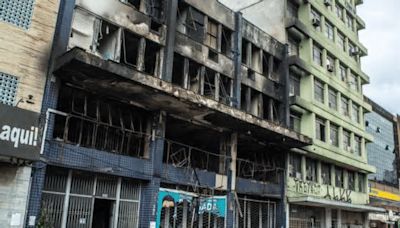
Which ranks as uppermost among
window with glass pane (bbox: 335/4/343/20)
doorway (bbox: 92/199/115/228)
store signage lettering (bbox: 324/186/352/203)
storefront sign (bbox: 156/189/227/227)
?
window with glass pane (bbox: 335/4/343/20)

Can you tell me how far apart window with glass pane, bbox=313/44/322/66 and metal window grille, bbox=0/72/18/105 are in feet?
75.7

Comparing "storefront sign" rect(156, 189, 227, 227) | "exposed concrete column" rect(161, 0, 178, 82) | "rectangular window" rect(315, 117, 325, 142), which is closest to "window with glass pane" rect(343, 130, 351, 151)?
"rectangular window" rect(315, 117, 325, 142)

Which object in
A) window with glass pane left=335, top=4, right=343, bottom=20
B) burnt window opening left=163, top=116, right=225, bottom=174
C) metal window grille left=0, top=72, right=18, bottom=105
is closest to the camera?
metal window grille left=0, top=72, right=18, bottom=105

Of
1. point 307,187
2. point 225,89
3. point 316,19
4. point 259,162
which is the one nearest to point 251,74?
point 225,89

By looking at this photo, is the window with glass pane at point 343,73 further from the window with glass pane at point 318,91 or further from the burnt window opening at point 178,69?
the burnt window opening at point 178,69

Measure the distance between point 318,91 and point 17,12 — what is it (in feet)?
74.4

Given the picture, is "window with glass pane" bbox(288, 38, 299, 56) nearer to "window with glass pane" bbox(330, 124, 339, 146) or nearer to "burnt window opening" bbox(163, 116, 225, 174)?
"window with glass pane" bbox(330, 124, 339, 146)

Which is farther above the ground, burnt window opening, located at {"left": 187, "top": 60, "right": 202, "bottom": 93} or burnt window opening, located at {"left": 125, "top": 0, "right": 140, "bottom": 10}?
burnt window opening, located at {"left": 125, "top": 0, "right": 140, "bottom": 10}

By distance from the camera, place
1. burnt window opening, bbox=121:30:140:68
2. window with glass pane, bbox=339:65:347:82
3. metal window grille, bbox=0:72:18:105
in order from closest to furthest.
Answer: metal window grille, bbox=0:72:18:105 → burnt window opening, bbox=121:30:140:68 → window with glass pane, bbox=339:65:347:82

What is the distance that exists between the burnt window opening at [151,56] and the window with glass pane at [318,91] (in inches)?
585

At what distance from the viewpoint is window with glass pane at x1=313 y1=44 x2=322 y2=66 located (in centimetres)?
3178

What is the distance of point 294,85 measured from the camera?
96.9ft

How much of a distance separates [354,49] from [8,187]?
110ft

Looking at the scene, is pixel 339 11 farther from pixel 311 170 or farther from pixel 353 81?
pixel 311 170
